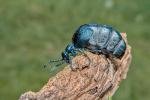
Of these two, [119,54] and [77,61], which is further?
[119,54]

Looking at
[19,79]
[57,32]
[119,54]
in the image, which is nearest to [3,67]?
[19,79]

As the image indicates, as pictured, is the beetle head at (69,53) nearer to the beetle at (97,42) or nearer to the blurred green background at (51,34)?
the beetle at (97,42)

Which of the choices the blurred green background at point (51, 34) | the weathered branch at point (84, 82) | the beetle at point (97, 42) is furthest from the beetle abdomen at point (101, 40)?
the blurred green background at point (51, 34)

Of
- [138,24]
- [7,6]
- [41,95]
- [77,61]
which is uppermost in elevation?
[7,6]

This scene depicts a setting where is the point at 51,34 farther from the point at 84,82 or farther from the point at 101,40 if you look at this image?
the point at 84,82

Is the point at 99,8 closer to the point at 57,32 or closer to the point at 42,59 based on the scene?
the point at 57,32

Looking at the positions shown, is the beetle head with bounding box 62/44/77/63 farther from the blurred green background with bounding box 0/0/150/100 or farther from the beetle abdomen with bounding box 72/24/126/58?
the blurred green background with bounding box 0/0/150/100
